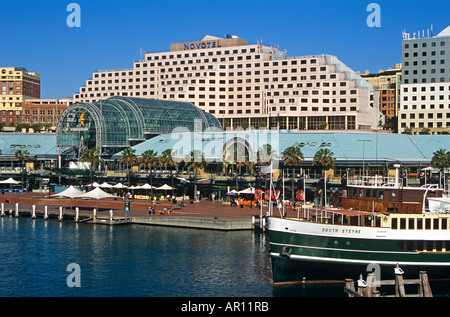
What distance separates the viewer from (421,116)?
195250 mm

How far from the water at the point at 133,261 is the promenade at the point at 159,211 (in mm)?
2380

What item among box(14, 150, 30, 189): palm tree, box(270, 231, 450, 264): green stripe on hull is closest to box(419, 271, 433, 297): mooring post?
box(270, 231, 450, 264): green stripe on hull

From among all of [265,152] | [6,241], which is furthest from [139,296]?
[265,152]

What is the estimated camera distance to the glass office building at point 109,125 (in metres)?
168

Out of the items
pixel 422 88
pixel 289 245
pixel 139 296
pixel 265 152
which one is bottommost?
pixel 139 296

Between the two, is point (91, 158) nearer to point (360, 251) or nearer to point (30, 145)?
point (30, 145)

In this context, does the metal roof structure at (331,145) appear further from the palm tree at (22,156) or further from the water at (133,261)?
the water at (133,261)

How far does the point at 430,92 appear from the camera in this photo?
19412cm

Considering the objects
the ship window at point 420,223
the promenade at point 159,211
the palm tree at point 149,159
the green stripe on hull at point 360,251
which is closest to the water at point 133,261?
the promenade at point 159,211

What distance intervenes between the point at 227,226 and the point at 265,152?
4095cm

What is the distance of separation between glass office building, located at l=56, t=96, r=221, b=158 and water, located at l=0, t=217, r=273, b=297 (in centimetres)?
6501

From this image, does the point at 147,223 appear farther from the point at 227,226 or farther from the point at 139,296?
the point at 139,296

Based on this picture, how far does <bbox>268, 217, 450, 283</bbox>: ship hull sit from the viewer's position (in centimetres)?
6638

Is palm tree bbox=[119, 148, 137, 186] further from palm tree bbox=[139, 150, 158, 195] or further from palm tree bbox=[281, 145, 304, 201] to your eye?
palm tree bbox=[281, 145, 304, 201]
